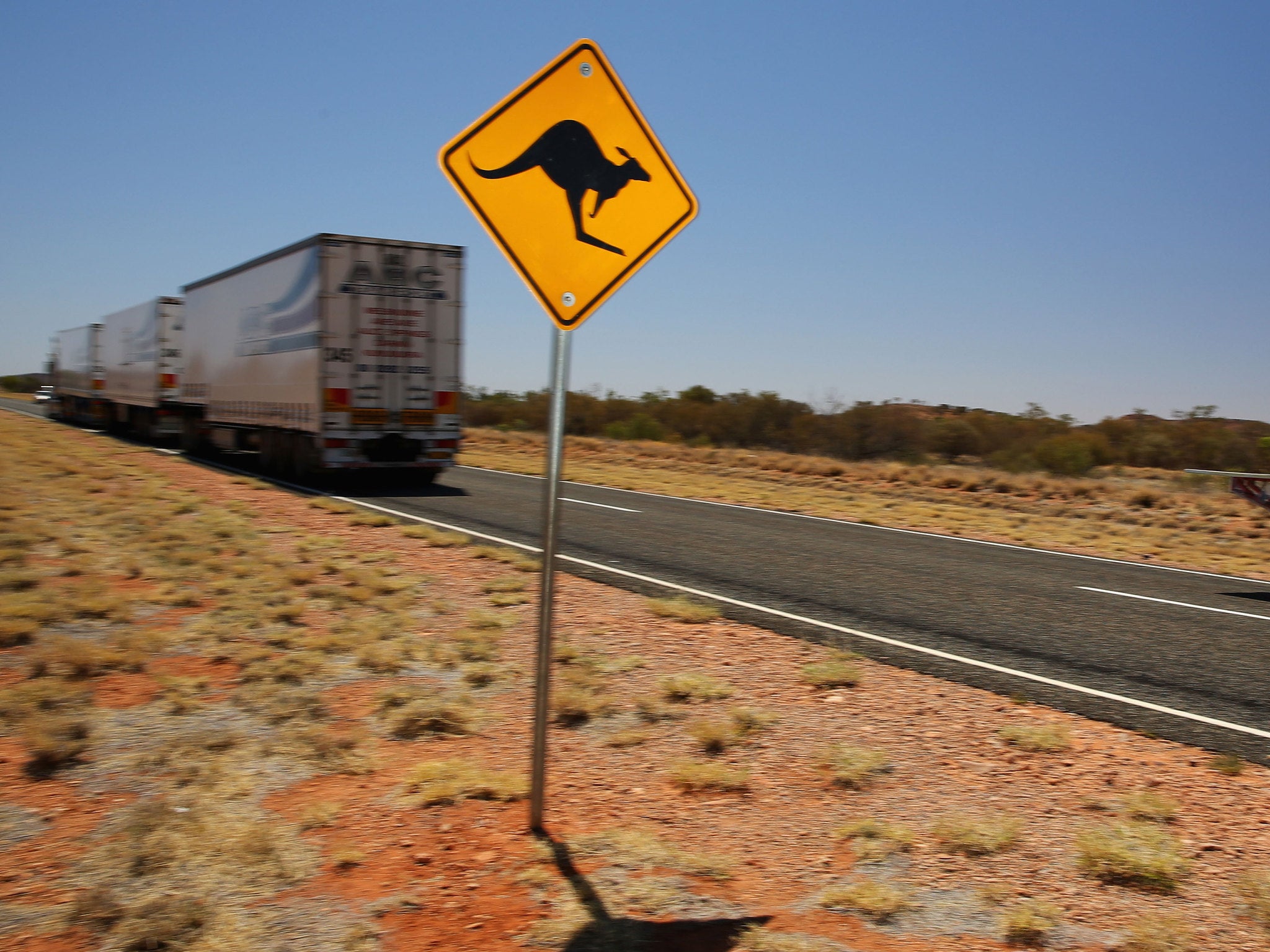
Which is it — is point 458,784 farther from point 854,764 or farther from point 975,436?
point 975,436

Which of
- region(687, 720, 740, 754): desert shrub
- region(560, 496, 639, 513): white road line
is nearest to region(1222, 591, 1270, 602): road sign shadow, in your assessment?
region(687, 720, 740, 754): desert shrub

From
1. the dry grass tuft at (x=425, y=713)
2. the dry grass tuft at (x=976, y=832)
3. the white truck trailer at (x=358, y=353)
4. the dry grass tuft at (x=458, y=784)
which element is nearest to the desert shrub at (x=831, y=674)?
the dry grass tuft at (x=976, y=832)

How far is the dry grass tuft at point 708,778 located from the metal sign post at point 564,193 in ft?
3.29

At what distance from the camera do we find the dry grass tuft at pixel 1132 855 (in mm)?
3633

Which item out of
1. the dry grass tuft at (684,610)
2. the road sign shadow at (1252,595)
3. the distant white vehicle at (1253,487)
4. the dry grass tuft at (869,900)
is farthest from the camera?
the distant white vehicle at (1253,487)

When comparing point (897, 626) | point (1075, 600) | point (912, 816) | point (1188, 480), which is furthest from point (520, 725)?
point (1188, 480)

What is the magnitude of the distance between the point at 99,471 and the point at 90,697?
1500 centimetres

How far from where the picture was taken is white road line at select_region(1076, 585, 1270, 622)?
9.16m

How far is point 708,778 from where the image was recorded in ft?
14.9

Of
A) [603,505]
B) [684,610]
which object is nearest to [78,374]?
[603,505]

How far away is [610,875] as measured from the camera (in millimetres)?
3639

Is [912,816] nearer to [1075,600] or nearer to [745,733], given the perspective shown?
[745,733]

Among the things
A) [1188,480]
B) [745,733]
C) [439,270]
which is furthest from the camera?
[1188,480]

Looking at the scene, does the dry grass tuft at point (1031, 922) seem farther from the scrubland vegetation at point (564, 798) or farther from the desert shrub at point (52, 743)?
the desert shrub at point (52, 743)
